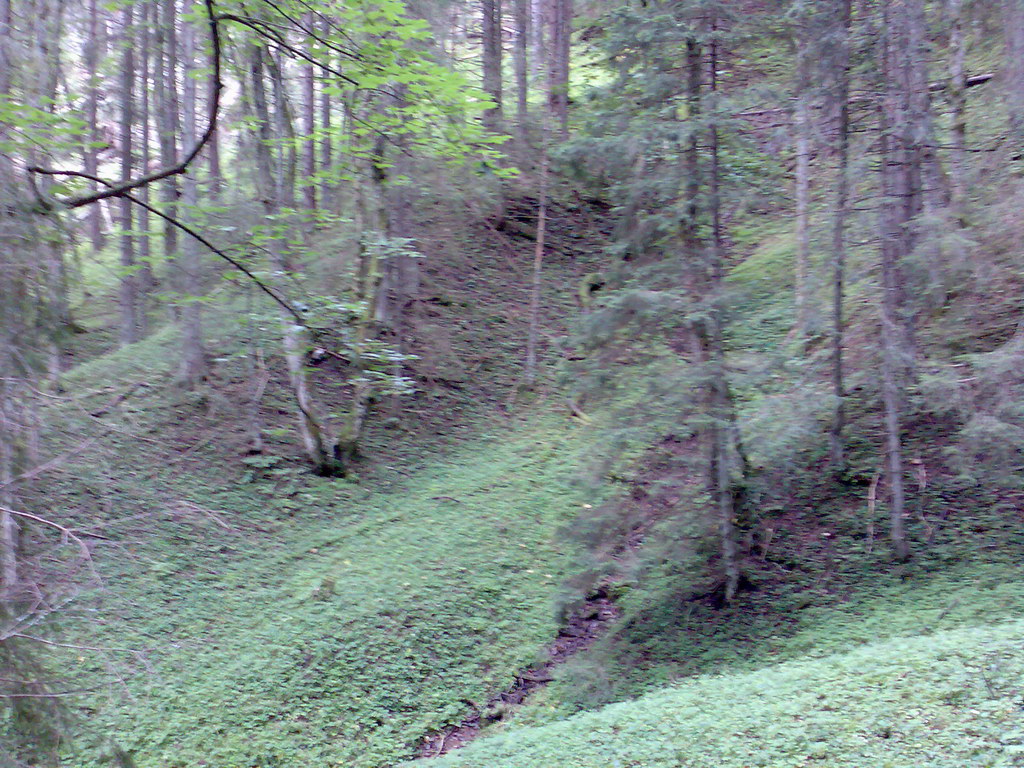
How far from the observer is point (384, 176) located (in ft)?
44.8

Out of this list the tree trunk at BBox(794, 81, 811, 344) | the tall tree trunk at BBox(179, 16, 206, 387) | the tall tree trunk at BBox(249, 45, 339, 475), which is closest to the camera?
the tree trunk at BBox(794, 81, 811, 344)

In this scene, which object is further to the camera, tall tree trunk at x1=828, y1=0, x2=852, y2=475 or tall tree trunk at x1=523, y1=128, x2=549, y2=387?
tall tree trunk at x1=523, y1=128, x2=549, y2=387

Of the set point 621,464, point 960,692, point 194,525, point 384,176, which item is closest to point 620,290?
point 621,464

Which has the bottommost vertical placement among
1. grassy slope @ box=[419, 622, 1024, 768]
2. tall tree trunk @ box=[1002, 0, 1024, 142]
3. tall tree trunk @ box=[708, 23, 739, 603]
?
grassy slope @ box=[419, 622, 1024, 768]

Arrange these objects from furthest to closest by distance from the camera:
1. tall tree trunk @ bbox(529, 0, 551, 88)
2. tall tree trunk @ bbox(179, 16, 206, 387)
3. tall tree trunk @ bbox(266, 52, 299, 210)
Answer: tall tree trunk @ bbox(529, 0, 551, 88) → tall tree trunk @ bbox(266, 52, 299, 210) → tall tree trunk @ bbox(179, 16, 206, 387)

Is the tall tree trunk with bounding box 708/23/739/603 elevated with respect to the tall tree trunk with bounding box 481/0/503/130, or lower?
lower

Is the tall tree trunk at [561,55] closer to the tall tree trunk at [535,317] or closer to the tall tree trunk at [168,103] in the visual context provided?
the tall tree trunk at [535,317]

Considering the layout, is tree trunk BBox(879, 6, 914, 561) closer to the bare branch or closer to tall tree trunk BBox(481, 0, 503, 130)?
the bare branch

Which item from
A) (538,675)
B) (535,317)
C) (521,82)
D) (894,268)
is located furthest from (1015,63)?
(521,82)

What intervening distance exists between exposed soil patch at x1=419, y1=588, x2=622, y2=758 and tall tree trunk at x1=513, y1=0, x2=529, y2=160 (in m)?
11.1

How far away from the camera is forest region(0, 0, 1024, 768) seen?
5.96 meters

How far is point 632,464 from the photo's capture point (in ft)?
38.4

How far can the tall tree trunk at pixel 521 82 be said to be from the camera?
57.4 ft

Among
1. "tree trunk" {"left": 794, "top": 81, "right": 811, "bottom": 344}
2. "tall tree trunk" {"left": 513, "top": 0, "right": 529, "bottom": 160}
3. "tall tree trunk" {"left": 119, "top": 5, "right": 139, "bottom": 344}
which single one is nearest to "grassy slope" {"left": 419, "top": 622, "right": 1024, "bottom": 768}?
"tree trunk" {"left": 794, "top": 81, "right": 811, "bottom": 344}
